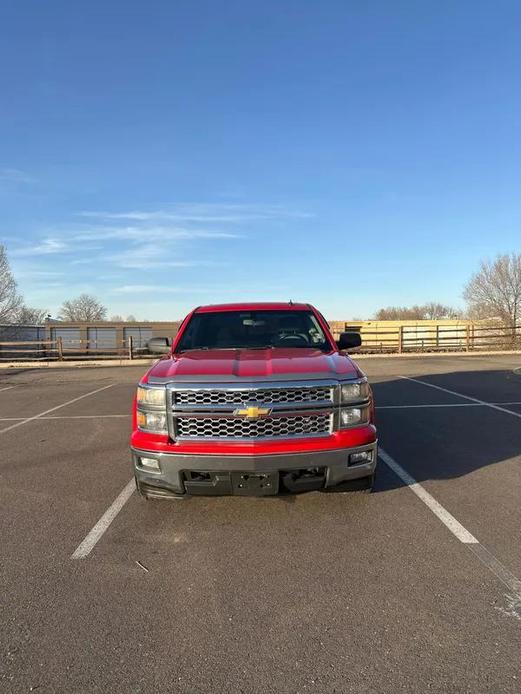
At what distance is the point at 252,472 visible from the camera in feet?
11.6

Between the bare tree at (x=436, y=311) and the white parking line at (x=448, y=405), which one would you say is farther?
the bare tree at (x=436, y=311)

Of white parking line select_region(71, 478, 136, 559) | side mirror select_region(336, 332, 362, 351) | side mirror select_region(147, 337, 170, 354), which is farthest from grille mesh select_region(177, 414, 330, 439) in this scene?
side mirror select_region(147, 337, 170, 354)

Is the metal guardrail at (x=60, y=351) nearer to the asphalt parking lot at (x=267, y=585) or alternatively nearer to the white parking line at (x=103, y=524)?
the white parking line at (x=103, y=524)

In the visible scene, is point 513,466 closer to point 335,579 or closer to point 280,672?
point 335,579

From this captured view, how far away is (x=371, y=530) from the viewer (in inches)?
150

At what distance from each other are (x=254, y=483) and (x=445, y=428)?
4.79m

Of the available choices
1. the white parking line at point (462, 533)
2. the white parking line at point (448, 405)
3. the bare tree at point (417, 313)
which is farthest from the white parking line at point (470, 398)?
the bare tree at point (417, 313)

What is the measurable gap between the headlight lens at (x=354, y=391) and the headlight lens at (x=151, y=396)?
55.2 inches

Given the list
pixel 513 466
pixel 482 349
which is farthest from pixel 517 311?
pixel 513 466

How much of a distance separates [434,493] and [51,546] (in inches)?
133

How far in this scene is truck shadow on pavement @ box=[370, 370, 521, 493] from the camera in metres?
5.51

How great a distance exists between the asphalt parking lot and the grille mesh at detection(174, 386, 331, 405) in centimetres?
105

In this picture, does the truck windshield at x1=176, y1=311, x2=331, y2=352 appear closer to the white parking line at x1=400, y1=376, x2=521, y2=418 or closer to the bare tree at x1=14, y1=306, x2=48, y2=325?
the white parking line at x1=400, y1=376, x2=521, y2=418

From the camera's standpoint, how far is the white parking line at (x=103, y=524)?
11.7 ft
